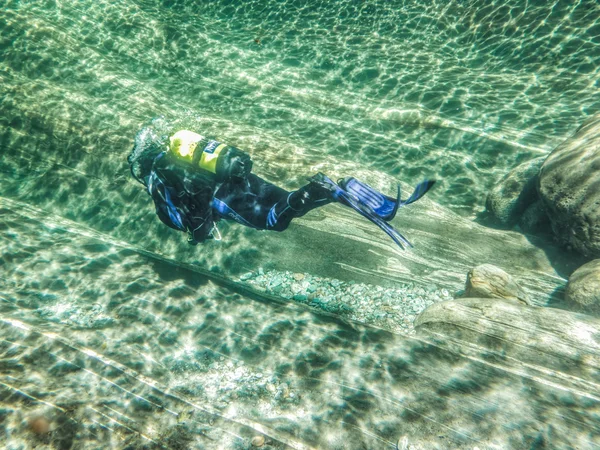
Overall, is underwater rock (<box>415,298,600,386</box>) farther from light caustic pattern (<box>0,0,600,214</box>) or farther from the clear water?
light caustic pattern (<box>0,0,600,214</box>)

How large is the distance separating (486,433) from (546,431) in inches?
16.2

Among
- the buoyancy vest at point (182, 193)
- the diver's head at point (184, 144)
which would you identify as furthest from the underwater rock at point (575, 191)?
the diver's head at point (184, 144)

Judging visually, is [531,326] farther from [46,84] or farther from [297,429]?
[46,84]

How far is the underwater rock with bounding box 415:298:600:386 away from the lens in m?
2.89

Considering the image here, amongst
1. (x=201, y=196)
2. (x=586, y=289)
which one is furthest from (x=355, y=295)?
(x=586, y=289)

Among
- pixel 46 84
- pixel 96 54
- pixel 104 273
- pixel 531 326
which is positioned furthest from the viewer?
pixel 96 54

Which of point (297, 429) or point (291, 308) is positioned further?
point (291, 308)

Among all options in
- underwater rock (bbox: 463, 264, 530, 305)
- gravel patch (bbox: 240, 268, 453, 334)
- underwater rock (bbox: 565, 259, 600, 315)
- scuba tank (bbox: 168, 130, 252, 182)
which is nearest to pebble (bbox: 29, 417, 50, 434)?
scuba tank (bbox: 168, 130, 252, 182)

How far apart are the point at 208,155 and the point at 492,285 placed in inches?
147

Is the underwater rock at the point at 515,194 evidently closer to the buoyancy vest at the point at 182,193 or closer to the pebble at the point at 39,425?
the buoyancy vest at the point at 182,193

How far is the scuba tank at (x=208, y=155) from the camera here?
12.4ft

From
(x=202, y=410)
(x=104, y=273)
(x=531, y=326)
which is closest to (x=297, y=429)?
(x=202, y=410)

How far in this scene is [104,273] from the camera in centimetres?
409

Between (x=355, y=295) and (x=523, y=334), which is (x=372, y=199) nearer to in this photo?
(x=355, y=295)
